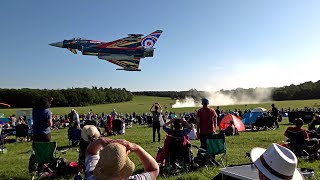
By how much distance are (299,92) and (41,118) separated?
92.7 meters

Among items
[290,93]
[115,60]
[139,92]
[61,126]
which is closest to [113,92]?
[139,92]

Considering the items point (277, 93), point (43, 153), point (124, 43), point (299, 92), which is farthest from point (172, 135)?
point (277, 93)

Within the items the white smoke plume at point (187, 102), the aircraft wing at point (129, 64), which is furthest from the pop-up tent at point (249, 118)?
the white smoke plume at point (187, 102)

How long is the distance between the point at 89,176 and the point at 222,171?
232 cm

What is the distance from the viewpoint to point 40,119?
8797 mm

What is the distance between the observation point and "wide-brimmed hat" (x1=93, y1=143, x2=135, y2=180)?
2508 mm

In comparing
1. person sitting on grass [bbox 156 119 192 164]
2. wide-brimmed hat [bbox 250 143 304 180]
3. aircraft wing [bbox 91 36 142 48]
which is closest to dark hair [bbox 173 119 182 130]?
person sitting on grass [bbox 156 119 192 164]

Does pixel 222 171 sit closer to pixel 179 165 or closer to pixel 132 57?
pixel 179 165

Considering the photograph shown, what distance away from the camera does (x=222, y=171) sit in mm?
5402

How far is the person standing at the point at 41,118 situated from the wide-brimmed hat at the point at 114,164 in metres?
6.60

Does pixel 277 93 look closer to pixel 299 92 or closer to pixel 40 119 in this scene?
pixel 299 92

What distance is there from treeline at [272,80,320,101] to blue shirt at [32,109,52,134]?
90.0 meters

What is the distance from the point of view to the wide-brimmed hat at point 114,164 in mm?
2508

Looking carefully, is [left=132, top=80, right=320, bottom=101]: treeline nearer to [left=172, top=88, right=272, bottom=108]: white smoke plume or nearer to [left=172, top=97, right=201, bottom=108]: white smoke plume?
[left=172, top=88, right=272, bottom=108]: white smoke plume
